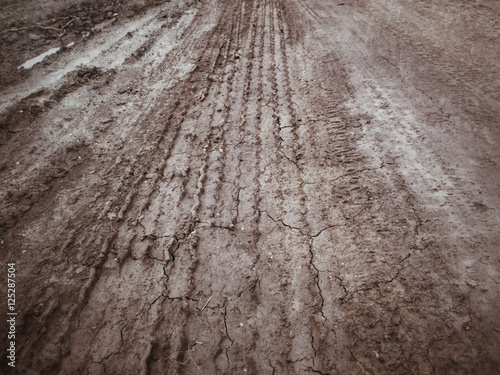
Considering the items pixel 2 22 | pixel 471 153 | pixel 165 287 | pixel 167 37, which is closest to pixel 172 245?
pixel 165 287

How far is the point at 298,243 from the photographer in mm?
2488

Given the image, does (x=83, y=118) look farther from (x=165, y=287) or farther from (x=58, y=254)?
(x=165, y=287)

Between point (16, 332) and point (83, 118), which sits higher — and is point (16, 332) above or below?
below

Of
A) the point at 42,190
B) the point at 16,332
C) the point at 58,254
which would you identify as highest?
the point at 42,190

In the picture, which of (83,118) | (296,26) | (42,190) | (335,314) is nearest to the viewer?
(335,314)

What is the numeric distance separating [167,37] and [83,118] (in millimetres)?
3275

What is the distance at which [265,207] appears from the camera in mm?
2803

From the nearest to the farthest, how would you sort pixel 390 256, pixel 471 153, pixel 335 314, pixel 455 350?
1. pixel 455 350
2. pixel 335 314
3. pixel 390 256
4. pixel 471 153

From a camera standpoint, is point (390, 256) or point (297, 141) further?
point (297, 141)

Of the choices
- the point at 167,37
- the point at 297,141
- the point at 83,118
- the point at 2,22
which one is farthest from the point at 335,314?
the point at 2,22

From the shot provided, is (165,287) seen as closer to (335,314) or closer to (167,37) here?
(335,314)

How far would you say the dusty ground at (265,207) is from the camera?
76.8 inches

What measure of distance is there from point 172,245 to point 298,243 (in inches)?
50.7

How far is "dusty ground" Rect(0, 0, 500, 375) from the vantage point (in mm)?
1950
